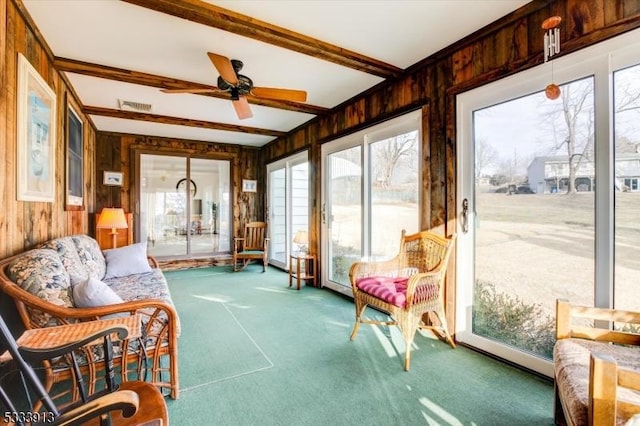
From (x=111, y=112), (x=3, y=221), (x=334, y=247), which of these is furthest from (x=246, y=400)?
(x=111, y=112)

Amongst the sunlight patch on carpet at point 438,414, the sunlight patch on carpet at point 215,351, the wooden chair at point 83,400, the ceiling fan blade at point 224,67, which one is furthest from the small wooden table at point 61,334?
the ceiling fan blade at point 224,67

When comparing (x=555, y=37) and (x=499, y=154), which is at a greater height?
(x=555, y=37)

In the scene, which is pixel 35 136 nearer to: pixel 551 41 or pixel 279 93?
pixel 279 93

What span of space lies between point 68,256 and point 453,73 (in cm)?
340

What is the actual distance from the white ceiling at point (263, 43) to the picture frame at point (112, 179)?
7.04 ft

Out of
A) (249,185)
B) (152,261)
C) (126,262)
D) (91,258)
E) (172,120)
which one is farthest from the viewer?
(249,185)

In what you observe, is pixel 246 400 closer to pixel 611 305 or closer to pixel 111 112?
pixel 611 305

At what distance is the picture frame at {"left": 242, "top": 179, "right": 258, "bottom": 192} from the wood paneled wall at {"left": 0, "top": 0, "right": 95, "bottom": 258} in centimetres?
359

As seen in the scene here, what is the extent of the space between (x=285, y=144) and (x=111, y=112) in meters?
2.64

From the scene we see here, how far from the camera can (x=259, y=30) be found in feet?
7.29

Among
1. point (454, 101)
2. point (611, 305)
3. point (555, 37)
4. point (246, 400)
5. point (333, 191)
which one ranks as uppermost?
point (555, 37)

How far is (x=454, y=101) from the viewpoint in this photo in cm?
256

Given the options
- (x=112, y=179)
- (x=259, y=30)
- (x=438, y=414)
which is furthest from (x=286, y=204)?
(x=438, y=414)

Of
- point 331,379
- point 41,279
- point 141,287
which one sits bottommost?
point 331,379
